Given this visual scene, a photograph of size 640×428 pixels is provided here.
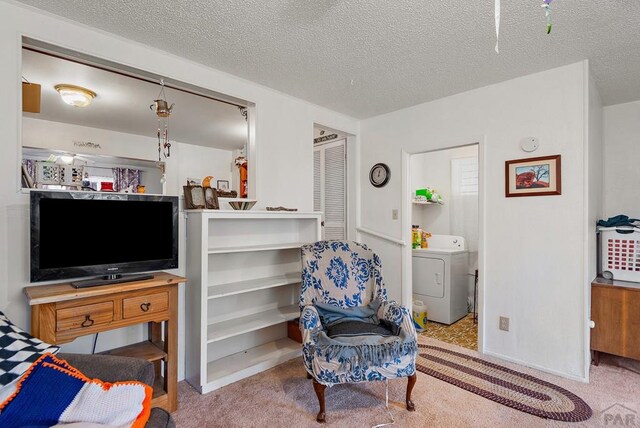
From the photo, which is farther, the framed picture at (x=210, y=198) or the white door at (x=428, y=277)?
the white door at (x=428, y=277)

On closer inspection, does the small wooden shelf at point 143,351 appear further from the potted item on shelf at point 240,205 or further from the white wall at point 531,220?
the white wall at point 531,220

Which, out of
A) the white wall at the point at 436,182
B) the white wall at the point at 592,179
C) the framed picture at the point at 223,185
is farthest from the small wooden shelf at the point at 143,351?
the white wall at the point at 436,182

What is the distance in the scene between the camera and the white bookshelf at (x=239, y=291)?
2246mm

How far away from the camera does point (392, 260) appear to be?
11.6 feet

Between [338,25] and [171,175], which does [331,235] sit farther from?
[338,25]

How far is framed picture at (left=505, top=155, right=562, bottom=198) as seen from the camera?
2.48 metres

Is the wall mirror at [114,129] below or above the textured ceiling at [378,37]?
below

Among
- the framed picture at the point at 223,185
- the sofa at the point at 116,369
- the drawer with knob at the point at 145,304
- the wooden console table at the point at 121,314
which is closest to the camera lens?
the sofa at the point at 116,369

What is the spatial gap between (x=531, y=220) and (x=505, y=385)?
1273 mm

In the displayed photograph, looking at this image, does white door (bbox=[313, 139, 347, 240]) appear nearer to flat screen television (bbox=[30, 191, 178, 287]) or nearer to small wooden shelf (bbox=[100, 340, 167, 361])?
flat screen television (bbox=[30, 191, 178, 287])

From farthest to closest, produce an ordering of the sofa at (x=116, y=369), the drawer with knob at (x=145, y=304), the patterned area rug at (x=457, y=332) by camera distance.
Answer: the patterned area rug at (x=457, y=332) → the drawer with knob at (x=145, y=304) → the sofa at (x=116, y=369)

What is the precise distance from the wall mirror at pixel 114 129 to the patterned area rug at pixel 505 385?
2.25 meters

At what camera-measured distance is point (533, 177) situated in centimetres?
259

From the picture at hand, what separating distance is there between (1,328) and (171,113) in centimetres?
173
